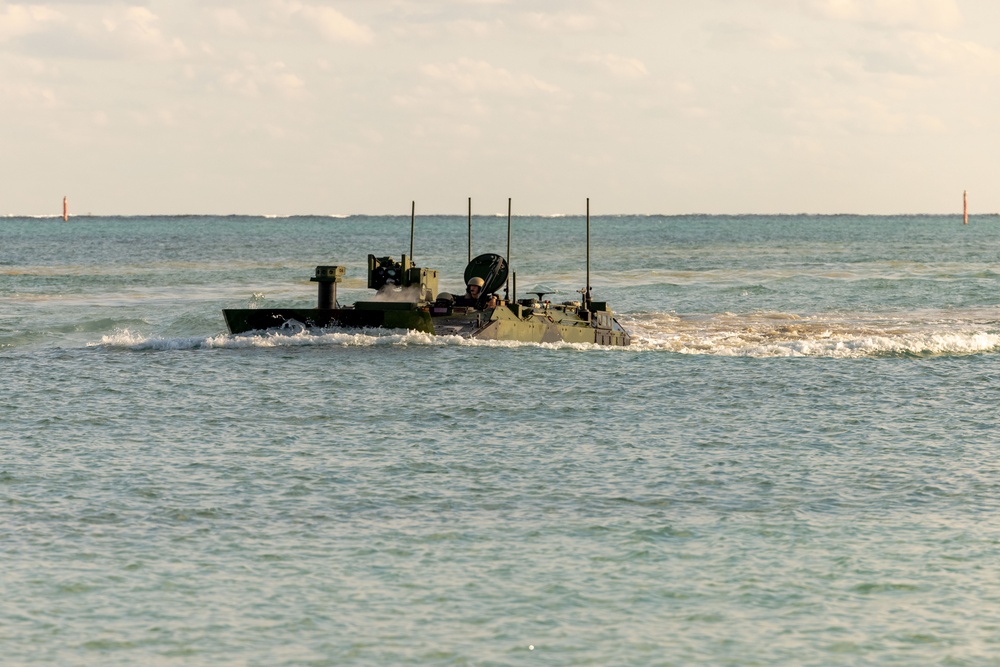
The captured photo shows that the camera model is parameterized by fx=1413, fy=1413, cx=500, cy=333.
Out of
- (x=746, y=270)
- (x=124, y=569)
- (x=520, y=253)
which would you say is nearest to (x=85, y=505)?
(x=124, y=569)

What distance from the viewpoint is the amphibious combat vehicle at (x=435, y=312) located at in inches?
1329

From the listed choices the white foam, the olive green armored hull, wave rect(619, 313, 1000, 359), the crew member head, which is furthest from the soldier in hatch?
wave rect(619, 313, 1000, 359)

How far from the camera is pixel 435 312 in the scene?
113 ft

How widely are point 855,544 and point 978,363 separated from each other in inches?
713

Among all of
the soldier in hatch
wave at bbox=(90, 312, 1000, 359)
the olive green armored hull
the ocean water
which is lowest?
the ocean water

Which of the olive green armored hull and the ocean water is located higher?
the olive green armored hull

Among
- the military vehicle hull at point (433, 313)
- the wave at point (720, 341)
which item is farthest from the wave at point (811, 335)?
the military vehicle hull at point (433, 313)

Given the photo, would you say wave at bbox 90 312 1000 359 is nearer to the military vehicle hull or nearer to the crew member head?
the military vehicle hull

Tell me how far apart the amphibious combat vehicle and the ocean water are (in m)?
0.44

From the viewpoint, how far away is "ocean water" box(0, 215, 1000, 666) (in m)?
11.9

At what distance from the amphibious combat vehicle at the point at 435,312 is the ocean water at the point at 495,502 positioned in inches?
17.4

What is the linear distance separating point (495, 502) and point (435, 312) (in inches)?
704

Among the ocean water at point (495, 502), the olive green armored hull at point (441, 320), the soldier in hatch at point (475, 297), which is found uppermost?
the soldier in hatch at point (475, 297)

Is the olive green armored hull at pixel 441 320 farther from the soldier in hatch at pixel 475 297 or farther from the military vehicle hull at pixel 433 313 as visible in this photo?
the soldier in hatch at pixel 475 297
